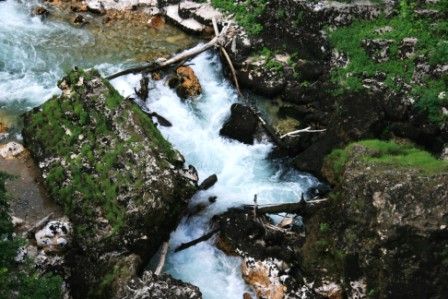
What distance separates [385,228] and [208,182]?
4789 millimetres

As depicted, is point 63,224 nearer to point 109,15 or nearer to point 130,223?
point 130,223

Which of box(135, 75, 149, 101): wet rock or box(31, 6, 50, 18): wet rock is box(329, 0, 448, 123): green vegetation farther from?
box(31, 6, 50, 18): wet rock

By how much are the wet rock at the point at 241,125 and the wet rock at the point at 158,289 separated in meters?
5.38

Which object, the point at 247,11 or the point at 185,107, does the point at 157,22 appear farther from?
the point at 185,107

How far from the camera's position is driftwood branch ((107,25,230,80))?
15.7m

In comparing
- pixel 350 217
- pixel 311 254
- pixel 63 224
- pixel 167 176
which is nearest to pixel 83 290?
pixel 63 224

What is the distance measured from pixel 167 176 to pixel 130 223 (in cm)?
140

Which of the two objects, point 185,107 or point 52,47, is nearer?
point 185,107

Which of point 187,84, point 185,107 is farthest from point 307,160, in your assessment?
point 187,84

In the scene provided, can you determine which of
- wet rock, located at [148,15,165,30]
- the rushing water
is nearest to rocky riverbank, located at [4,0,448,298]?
the rushing water

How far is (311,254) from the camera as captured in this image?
11219 mm

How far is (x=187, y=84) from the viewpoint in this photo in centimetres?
1543

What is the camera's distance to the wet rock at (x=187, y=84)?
50.2 ft

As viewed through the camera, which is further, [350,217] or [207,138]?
[207,138]
